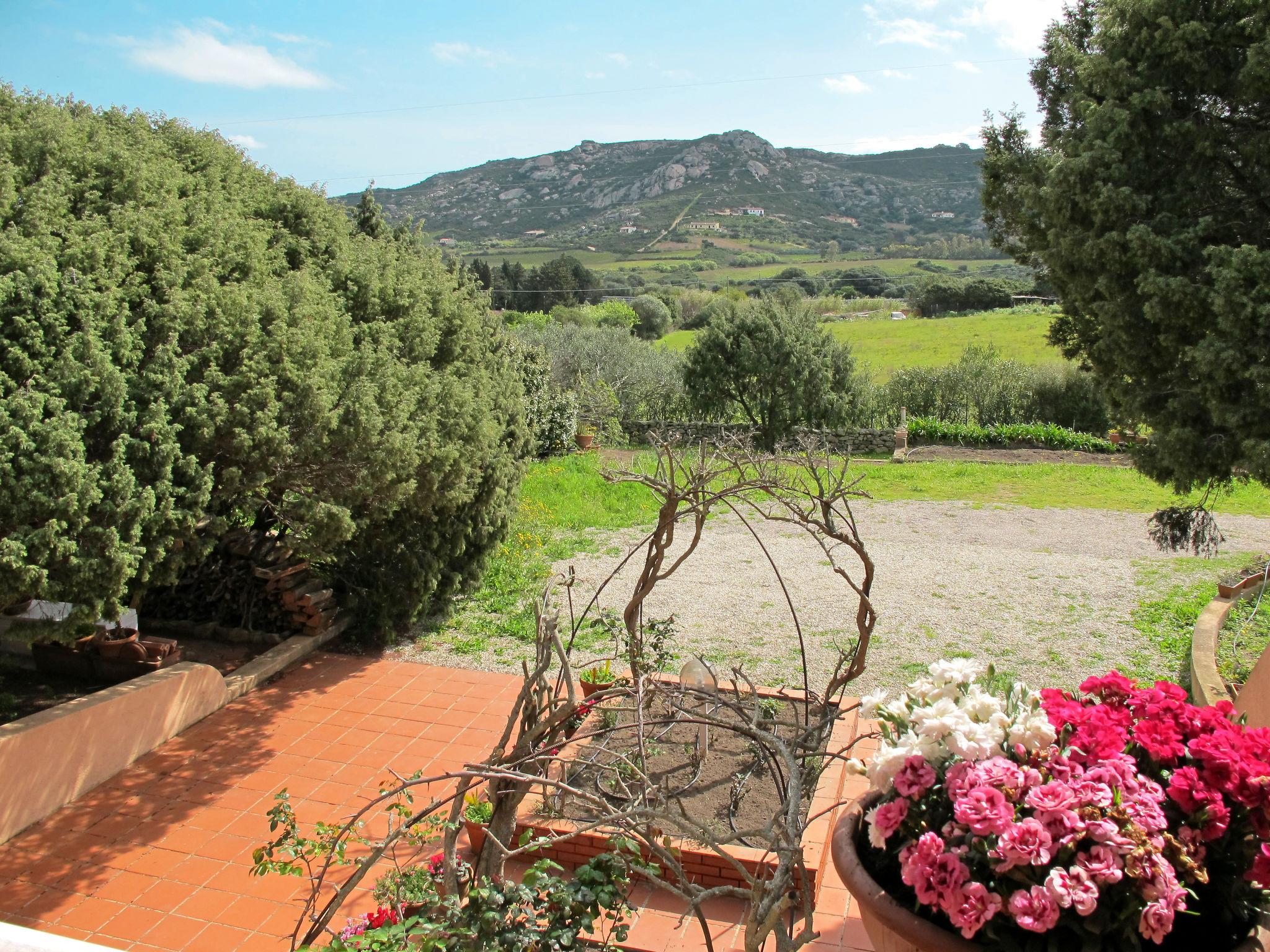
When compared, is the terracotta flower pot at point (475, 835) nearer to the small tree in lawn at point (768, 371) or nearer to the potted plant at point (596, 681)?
the potted plant at point (596, 681)

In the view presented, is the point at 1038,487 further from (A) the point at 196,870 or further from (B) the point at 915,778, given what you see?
(B) the point at 915,778

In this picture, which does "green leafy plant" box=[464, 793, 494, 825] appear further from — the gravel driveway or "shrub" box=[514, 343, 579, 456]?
"shrub" box=[514, 343, 579, 456]

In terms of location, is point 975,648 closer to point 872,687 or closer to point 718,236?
point 872,687

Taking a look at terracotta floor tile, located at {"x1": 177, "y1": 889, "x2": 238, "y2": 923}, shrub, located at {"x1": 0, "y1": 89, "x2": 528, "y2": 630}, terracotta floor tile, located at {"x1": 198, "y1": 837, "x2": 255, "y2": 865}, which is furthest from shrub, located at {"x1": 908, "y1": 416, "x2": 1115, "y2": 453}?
terracotta floor tile, located at {"x1": 177, "y1": 889, "x2": 238, "y2": 923}

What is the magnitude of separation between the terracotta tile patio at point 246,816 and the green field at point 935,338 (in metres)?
16.1

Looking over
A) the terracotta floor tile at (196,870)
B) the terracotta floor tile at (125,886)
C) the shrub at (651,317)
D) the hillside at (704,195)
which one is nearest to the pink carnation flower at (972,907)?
the terracotta floor tile at (196,870)

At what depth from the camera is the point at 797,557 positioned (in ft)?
32.9

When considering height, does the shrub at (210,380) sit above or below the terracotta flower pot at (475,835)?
above

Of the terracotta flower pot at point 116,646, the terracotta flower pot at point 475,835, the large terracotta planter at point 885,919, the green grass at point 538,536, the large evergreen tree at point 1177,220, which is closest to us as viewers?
the large terracotta planter at point 885,919

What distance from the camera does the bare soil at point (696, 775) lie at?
4191mm

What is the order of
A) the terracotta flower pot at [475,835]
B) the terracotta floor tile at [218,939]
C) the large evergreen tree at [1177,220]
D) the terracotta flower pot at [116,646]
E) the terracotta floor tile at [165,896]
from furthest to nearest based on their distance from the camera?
1. the terracotta flower pot at [116,646]
2. the large evergreen tree at [1177,220]
3. the terracotta flower pot at [475,835]
4. the terracotta floor tile at [165,896]
5. the terracotta floor tile at [218,939]

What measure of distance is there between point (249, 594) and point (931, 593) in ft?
20.8

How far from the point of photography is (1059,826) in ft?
5.52

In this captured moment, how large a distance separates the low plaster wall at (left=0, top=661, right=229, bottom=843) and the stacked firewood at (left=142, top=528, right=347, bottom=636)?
1275mm
